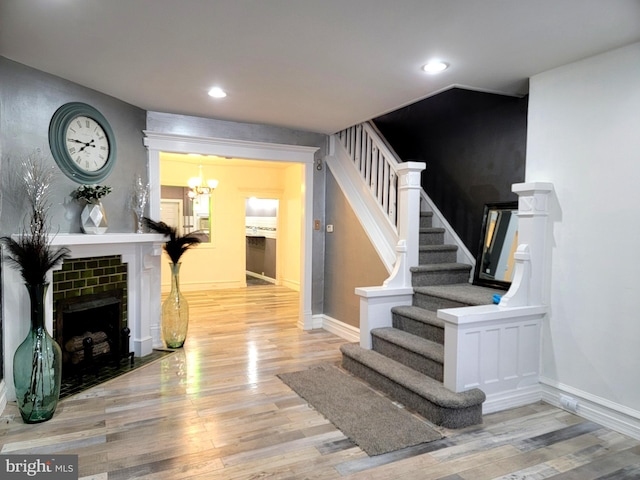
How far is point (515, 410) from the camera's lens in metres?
3.02

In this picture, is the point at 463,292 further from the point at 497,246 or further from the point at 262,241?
the point at 262,241

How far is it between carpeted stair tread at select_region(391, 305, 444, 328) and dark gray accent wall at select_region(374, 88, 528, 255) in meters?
1.07

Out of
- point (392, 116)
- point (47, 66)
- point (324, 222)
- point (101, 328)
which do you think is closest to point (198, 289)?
point (324, 222)

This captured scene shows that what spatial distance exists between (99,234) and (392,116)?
387cm

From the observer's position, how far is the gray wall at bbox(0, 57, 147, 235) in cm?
301

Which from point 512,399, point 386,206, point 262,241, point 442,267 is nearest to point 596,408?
point 512,399

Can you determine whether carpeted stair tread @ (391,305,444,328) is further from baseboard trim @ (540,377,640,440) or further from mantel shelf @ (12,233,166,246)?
mantel shelf @ (12,233,166,246)

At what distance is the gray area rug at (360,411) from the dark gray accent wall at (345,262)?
1207mm

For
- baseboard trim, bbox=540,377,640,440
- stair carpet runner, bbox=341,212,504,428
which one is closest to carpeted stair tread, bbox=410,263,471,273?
stair carpet runner, bbox=341,212,504,428

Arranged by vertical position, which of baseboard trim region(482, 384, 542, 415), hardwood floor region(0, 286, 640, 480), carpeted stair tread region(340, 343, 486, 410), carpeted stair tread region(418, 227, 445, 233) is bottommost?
hardwood floor region(0, 286, 640, 480)

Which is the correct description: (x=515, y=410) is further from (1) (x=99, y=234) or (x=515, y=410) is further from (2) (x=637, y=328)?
(1) (x=99, y=234)

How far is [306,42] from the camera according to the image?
2621 millimetres

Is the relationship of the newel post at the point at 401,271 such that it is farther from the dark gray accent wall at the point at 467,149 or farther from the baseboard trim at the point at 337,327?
the baseboard trim at the point at 337,327

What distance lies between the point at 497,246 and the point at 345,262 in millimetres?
1773
